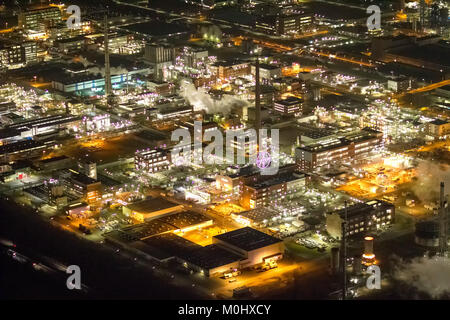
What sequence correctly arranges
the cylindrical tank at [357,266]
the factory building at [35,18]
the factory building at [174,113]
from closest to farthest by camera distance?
the cylindrical tank at [357,266], the factory building at [174,113], the factory building at [35,18]

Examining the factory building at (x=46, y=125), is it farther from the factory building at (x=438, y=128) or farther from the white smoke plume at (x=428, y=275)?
the white smoke plume at (x=428, y=275)

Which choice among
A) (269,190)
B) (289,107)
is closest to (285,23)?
(289,107)

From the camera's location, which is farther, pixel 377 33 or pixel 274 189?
pixel 377 33

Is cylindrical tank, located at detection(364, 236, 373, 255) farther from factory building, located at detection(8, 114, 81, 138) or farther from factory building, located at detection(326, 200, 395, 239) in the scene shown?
factory building, located at detection(8, 114, 81, 138)

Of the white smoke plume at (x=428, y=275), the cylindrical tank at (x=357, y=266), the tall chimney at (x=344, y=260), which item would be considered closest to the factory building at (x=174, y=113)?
the tall chimney at (x=344, y=260)

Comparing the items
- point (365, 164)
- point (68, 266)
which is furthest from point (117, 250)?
point (365, 164)

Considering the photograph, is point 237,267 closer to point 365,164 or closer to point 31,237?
point 31,237
